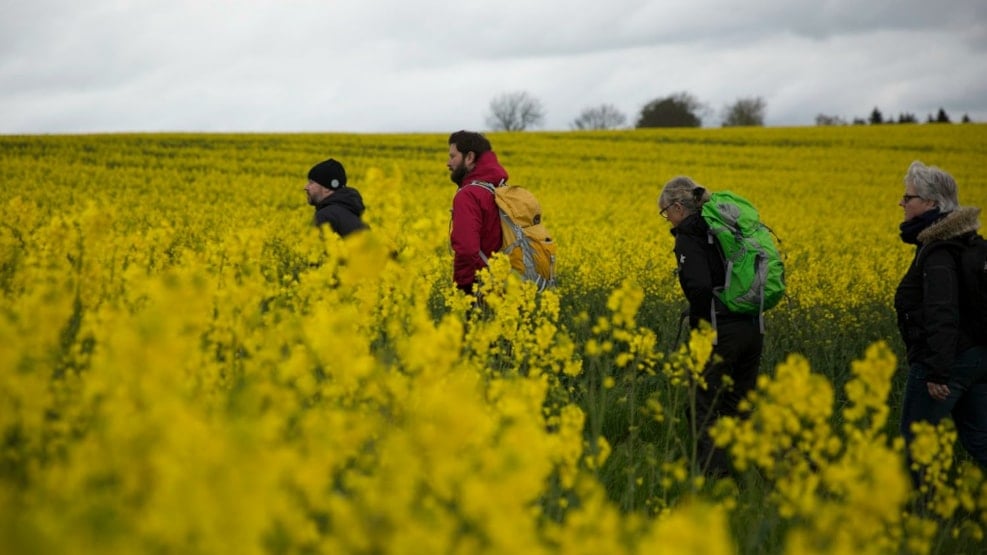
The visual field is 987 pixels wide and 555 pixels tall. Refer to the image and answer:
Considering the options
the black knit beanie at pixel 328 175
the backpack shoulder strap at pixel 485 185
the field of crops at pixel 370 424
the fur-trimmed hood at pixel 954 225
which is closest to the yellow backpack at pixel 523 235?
the backpack shoulder strap at pixel 485 185

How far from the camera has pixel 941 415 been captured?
15.8 ft

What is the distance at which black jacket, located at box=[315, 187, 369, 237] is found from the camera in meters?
5.77

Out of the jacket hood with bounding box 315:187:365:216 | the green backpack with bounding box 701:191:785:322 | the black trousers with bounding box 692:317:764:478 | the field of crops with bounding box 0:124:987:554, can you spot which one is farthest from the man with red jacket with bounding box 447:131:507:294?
the black trousers with bounding box 692:317:764:478

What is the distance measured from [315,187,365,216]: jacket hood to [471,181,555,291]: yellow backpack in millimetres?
806

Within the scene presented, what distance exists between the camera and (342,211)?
230 inches

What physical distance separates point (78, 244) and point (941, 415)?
422 centimetres

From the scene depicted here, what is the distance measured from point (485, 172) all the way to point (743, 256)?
1654 mm

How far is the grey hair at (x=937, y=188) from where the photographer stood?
482cm

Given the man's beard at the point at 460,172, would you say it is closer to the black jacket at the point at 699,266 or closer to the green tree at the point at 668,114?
the black jacket at the point at 699,266

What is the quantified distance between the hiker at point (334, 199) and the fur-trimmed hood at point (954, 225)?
128 inches

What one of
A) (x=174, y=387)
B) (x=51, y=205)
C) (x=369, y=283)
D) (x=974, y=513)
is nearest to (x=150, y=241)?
(x=369, y=283)

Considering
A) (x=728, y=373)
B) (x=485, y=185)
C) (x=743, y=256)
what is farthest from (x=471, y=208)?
(x=728, y=373)

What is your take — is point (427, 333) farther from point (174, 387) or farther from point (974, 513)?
point (974, 513)

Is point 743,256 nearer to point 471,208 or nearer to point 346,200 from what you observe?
point 471,208
